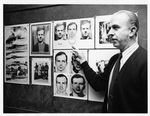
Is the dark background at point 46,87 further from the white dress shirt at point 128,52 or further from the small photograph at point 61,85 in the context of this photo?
the white dress shirt at point 128,52

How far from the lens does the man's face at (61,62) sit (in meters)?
1.63

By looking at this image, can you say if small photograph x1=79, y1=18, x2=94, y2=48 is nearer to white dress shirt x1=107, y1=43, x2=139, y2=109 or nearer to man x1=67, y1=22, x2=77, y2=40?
man x1=67, y1=22, x2=77, y2=40

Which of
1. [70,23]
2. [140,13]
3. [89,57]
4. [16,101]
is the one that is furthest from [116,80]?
[16,101]

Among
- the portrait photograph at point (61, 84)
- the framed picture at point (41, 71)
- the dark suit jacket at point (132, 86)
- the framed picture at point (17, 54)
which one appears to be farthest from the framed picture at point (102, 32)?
the framed picture at point (17, 54)

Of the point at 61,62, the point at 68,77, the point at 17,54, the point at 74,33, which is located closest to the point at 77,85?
the point at 68,77

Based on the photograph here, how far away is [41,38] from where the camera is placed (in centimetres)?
172

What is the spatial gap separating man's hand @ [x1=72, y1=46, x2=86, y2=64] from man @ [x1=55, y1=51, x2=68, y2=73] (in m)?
0.12

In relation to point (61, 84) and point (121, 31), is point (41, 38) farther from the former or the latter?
point (121, 31)

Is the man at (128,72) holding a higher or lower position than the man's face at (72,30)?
lower

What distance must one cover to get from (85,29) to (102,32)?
0.60 ft

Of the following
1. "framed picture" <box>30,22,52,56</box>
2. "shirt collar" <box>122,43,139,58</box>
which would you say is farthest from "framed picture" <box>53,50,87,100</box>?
"shirt collar" <box>122,43,139,58</box>

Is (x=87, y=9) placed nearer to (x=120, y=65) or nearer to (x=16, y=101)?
(x=120, y=65)

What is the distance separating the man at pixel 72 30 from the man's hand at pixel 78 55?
0.12 meters

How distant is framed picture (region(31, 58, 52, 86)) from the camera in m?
1.70
